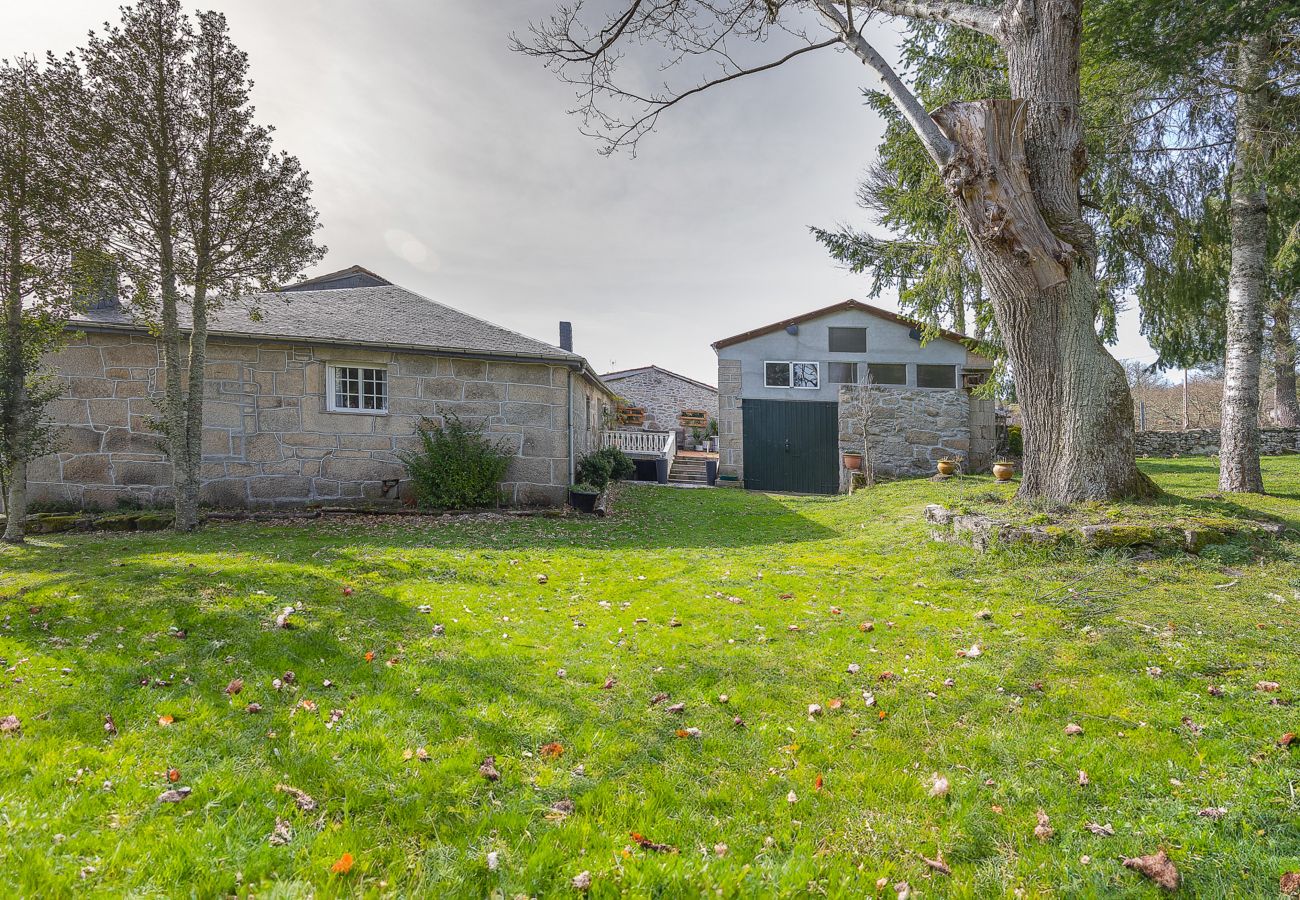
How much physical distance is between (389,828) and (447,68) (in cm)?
908

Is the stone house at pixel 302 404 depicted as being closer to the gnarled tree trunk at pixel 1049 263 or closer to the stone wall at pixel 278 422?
the stone wall at pixel 278 422

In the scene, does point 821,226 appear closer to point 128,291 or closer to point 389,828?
point 128,291

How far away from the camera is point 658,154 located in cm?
922

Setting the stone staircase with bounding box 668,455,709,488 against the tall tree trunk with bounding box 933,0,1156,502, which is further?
the stone staircase with bounding box 668,455,709,488

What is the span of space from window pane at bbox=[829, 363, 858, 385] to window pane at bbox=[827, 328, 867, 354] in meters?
0.42

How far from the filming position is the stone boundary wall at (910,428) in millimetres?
14953

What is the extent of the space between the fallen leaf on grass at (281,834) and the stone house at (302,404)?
8204mm

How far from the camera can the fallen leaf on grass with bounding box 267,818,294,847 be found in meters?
1.77

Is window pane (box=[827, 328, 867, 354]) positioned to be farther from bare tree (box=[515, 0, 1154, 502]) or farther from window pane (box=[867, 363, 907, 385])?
bare tree (box=[515, 0, 1154, 502])

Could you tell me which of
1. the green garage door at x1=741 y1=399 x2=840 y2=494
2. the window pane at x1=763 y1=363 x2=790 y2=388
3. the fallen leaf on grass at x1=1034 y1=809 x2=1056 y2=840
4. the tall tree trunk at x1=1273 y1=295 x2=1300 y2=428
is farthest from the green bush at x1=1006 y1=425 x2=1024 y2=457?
the fallen leaf on grass at x1=1034 y1=809 x2=1056 y2=840

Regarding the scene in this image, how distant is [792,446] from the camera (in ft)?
53.6

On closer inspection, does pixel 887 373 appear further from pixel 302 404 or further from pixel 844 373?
pixel 302 404

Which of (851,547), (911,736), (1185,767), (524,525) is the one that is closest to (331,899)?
(911,736)

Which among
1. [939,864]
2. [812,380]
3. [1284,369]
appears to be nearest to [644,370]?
[812,380]
